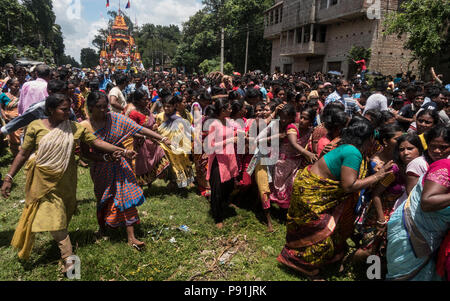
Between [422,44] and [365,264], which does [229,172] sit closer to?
→ [365,264]

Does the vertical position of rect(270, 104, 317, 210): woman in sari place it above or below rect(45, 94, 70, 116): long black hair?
below

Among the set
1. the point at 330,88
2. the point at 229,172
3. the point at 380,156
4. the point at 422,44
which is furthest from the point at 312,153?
the point at 422,44

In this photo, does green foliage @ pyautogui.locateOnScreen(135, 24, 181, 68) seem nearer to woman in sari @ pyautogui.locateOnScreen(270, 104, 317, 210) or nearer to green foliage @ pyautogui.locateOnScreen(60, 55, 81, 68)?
green foliage @ pyautogui.locateOnScreen(60, 55, 81, 68)

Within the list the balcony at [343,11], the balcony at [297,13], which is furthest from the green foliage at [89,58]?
the balcony at [343,11]

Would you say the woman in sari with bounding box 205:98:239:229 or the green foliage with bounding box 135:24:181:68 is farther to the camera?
the green foliage with bounding box 135:24:181:68

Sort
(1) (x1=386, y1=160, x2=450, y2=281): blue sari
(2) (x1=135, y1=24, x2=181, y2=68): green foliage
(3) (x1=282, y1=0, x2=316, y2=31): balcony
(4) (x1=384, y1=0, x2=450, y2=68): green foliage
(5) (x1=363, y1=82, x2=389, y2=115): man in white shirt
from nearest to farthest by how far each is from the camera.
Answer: (1) (x1=386, y1=160, x2=450, y2=281): blue sari → (5) (x1=363, y1=82, x2=389, y2=115): man in white shirt → (4) (x1=384, y1=0, x2=450, y2=68): green foliage → (3) (x1=282, y1=0, x2=316, y2=31): balcony → (2) (x1=135, y1=24, x2=181, y2=68): green foliage

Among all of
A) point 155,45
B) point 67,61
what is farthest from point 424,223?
point 67,61

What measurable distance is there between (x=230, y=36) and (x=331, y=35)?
16.0 metres

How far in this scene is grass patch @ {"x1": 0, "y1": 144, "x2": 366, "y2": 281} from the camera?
300 cm

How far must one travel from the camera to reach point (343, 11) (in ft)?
64.7

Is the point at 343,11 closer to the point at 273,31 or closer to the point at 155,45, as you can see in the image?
the point at 273,31

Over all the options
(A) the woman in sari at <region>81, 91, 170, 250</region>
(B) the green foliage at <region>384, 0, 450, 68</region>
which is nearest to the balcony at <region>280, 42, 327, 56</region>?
(B) the green foliage at <region>384, 0, 450, 68</region>

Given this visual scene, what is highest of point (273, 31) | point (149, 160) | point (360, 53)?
point (273, 31)

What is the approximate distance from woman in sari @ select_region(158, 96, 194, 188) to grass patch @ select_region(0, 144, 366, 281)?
2.16 ft
